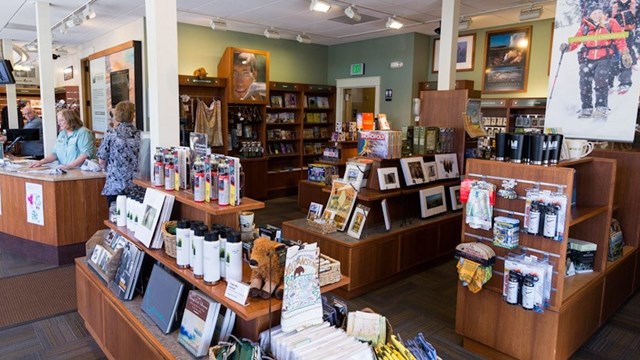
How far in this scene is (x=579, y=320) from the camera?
308 centimetres

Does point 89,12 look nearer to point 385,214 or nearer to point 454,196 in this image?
point 385,214

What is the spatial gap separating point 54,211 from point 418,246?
3892 mm

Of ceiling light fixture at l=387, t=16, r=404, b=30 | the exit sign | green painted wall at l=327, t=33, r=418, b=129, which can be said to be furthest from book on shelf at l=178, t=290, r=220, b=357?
the exit sign

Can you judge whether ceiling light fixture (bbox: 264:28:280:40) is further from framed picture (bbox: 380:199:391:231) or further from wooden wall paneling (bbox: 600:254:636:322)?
wooden wall paneling (bbox: 600:254:636:322)

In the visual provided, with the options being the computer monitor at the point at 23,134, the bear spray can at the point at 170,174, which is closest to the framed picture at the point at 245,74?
the computer monitor at the point at 23,134

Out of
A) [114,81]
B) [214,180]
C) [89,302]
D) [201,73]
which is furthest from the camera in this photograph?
[114,81]

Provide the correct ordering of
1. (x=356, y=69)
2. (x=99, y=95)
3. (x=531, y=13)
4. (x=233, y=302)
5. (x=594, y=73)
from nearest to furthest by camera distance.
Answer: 1. (x=233, y=302)
2. (x=594, y=73)
3. (x=531, y=13)
4. (x=99, y=95)
5. (x=356, y=69)

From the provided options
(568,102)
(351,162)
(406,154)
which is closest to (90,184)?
(351,162)

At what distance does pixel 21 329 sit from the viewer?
11.4ft

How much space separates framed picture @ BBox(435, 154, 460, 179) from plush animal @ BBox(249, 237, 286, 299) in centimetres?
337

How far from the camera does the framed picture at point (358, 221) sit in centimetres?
414

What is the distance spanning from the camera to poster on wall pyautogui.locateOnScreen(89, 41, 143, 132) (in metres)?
7.44

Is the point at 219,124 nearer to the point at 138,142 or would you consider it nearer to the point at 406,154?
the point at 138,142

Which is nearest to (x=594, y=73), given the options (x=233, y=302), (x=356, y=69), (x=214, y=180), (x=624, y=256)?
(x=624, y=256)
